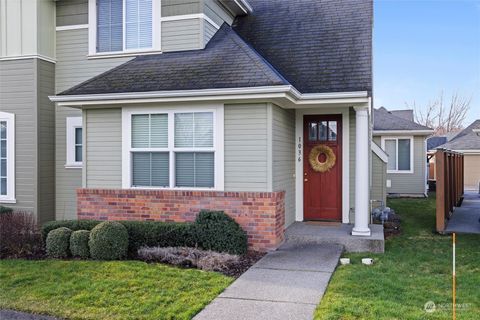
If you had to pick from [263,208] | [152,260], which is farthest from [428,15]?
[152,260]

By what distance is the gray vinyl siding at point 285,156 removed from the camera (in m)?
8.83

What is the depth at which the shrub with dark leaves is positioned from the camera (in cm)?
843

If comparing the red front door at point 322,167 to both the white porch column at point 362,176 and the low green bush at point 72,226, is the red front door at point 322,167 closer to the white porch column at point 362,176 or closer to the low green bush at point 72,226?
the white porch column at point 362,176

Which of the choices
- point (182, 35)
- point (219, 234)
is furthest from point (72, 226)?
point (182, 35)

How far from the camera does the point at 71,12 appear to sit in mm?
11461

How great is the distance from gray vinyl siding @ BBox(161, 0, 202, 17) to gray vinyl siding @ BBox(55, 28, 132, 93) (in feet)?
6.57

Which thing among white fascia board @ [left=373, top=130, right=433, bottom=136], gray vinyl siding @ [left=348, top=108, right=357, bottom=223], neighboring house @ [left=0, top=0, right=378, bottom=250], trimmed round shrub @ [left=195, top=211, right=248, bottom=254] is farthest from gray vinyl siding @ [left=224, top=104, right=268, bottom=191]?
white fascia board @ [left=373, top=130, right=433, bottom=136]

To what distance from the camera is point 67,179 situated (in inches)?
452

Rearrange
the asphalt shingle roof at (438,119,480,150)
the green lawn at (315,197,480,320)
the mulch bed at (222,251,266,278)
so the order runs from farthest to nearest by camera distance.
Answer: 1. the asphalt shingle roof at (438,119,480,150)
2. the mulch bed at (222,251,266,278)
3. the green lawn at (315,197,480,320)

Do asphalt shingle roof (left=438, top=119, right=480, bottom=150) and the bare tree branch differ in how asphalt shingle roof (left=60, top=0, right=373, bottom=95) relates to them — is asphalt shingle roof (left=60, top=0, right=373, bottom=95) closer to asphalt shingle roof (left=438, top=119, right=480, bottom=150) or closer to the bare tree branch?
asphalt shingle roof (left=438, top=119, right=480, bottom=150)

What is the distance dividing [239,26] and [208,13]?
202 cm

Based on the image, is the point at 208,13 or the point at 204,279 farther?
the point at 208,13

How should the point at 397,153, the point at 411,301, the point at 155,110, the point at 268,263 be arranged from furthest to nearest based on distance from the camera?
the point at 397,153 < the point at 155,110 < the point at 268,263 < the point at 411,301

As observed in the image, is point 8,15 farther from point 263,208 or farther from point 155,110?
point 263,208
